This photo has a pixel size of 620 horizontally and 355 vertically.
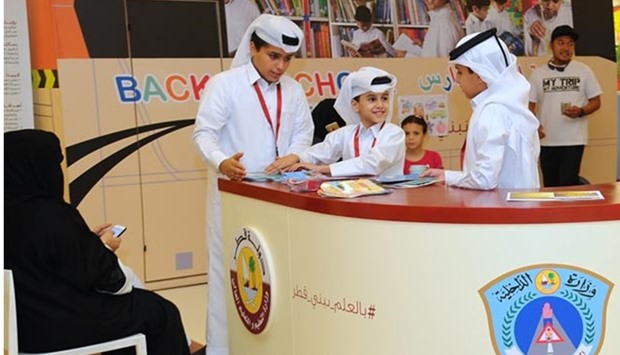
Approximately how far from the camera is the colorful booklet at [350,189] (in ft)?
8.19

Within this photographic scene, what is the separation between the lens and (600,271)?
87.7 inches

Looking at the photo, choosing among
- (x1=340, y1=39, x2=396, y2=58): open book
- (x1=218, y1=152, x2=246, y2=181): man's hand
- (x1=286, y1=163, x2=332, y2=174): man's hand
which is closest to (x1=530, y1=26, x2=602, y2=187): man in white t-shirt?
(x1=340, y1=39, x2=396, y2=58): open book

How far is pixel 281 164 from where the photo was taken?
3.32m

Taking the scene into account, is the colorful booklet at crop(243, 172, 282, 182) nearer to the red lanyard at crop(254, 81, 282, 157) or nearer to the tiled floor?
the red lanyard at crop(254, 81, 282, 157)

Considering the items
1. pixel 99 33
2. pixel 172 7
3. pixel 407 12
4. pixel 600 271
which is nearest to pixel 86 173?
pixel 99 33

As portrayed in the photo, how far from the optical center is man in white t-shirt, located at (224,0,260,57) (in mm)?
5297

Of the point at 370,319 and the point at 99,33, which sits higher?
the point at 99,33

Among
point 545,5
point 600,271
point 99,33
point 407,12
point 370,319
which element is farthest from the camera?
point 545,5

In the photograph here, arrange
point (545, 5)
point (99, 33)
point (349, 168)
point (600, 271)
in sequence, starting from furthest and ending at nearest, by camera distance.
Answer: point (545, 5) → point (99, 33) → point (349, 168) → point (600, 271)

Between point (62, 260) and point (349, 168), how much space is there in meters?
1.27

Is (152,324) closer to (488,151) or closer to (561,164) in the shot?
(488,151)

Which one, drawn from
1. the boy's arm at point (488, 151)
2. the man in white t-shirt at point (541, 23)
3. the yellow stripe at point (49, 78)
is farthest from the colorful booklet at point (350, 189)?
the man in white t-shirt at point (541, 23)

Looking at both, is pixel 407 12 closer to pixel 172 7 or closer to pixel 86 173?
pixel 172 7

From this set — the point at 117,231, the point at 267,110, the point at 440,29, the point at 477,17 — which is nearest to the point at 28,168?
the point at 117,231
